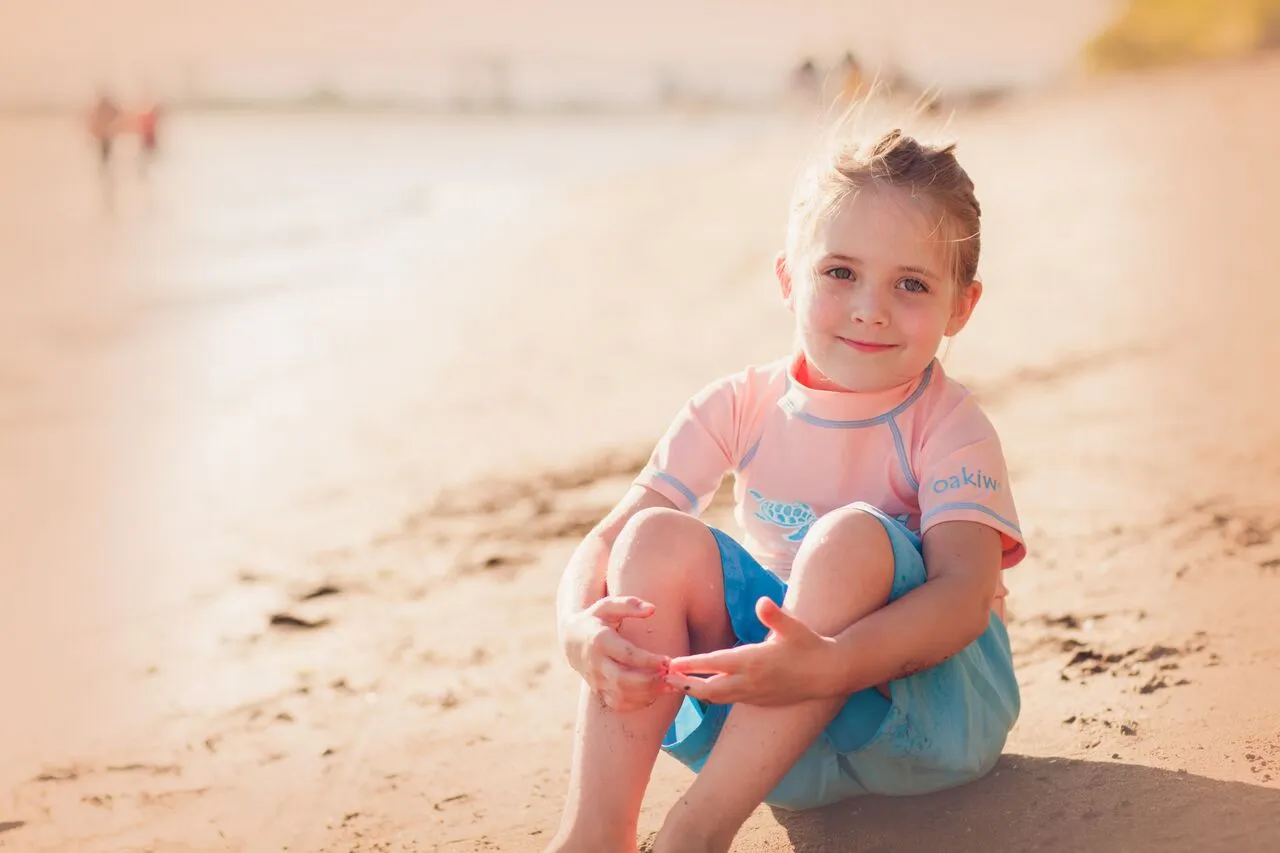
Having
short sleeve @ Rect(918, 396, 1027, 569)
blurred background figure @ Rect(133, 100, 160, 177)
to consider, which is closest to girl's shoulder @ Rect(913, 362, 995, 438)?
short sleeve @ Rect(918, 396, 1027, 569)

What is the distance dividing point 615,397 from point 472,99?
132 ft

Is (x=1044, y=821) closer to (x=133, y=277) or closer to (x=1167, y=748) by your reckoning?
(x=1167, y=748)

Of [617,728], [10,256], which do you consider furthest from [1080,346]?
[10,256]

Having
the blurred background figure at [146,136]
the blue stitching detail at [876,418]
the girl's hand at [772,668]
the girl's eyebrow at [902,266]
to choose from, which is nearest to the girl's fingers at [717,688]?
the girl's hand at [772,668]

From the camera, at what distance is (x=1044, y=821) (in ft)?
6.61

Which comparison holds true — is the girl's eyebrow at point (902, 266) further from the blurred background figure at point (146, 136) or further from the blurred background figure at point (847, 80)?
the blurred background figure at point (146, 136)

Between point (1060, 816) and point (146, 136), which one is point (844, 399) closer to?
point (1060, 816)

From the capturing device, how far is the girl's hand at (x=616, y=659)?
1.83 meters

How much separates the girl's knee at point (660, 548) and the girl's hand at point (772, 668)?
18cm

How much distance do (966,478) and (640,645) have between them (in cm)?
54

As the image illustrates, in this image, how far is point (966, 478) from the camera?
201 cm

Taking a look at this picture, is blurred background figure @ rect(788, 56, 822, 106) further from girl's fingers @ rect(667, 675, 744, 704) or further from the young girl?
girl's fingers @ rect(667, 675, 744, 704)

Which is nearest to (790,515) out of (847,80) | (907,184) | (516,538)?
(907,184)

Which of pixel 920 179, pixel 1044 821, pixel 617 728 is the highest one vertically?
pixel 920 179
